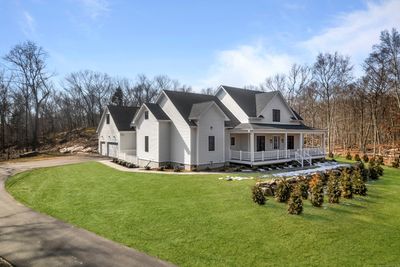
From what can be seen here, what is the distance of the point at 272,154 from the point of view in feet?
80.1

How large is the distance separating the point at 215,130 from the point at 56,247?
54.1 ft

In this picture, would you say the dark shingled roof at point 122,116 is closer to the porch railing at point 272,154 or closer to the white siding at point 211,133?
the white siding at point 211,133

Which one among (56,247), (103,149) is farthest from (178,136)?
(103,149)

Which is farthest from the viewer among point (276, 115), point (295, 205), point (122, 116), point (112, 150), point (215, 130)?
point (112, 150)

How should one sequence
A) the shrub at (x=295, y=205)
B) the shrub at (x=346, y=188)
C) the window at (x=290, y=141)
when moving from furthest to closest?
1. the window at (x=290, y=141)
2. the shrub at (x=346, y=188)
3. the shrub at (x=295, y=205)

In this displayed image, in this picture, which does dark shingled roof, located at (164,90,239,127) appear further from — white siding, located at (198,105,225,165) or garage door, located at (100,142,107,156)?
garage door, located at (100,142,107,156)

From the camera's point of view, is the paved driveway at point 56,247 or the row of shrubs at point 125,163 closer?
the paved driveway at point 56,247

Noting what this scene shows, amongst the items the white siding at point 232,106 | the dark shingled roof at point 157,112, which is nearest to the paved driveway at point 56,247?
the dark shingled roof at point 157,112

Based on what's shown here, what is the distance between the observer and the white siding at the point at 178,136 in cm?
2230

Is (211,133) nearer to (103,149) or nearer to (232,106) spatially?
(232,106)

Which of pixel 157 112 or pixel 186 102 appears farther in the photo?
pixel 186 102

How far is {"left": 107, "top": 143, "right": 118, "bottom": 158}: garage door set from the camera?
34506 millimetres

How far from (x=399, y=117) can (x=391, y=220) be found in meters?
35.8

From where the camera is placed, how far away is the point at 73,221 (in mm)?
10250
